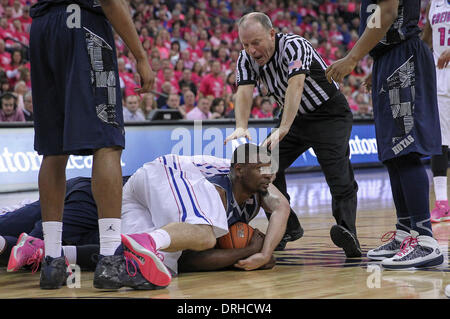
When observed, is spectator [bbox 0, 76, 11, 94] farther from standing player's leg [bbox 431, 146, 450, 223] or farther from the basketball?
the basketball

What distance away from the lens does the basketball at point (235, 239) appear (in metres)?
4.27

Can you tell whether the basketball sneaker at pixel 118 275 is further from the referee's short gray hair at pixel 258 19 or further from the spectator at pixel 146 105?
the spectator at pixel 146 105

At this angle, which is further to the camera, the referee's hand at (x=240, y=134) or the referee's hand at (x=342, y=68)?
the referee's hand at (x=240, y=134)

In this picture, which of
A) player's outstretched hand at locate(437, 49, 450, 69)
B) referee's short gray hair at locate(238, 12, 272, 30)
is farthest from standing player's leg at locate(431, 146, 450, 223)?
referee's short gray hair at locate(238, 12, 272, 30)

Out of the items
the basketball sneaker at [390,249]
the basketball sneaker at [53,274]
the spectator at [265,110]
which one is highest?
the spectator at [265,110]

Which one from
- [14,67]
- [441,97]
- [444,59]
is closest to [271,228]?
[444,59]

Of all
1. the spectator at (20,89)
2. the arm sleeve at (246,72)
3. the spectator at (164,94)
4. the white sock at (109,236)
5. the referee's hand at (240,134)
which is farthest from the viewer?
the spectator at (164,94)

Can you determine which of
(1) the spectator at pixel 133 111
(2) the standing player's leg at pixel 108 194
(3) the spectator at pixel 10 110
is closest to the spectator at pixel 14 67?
(3) the spectator at pixel 10 110

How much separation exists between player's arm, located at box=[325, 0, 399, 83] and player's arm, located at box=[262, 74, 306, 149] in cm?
69

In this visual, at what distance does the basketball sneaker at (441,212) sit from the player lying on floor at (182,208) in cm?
269

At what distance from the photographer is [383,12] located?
12.6ft
